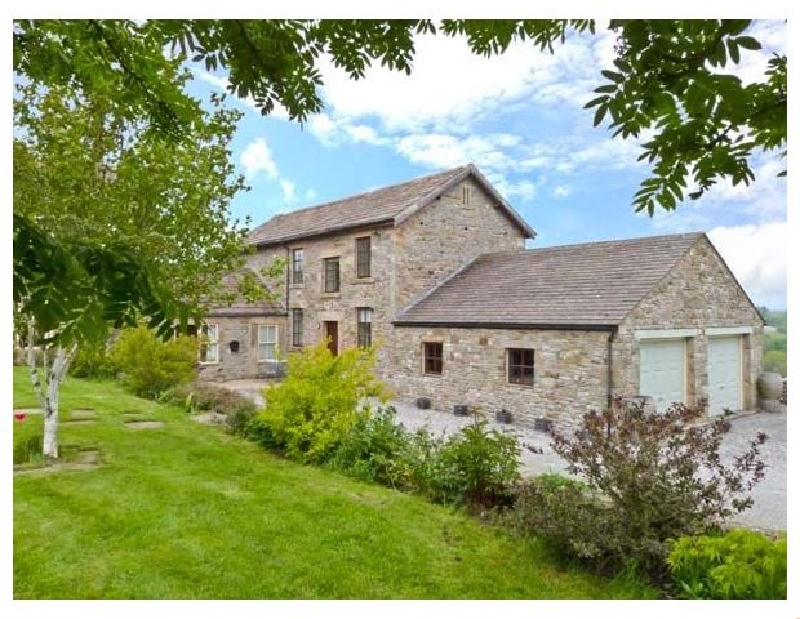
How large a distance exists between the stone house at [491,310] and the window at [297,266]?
22 millimetres

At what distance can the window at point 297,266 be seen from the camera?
11.3 m

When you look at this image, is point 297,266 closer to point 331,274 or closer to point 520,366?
point 331,274

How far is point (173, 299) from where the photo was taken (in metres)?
1.58

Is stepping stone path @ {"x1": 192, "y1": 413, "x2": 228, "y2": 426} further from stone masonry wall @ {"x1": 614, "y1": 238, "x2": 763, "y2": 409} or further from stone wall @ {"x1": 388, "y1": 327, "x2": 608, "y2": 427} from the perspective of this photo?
stone masonry wall @ {"x1": 614, "y1": 238, "x2": 763, "y2": 409}

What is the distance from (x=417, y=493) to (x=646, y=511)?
1795 mm

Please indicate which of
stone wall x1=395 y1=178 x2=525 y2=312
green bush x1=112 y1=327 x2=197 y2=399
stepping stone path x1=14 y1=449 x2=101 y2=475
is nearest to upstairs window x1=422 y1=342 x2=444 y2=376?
stone wall x1=395 y1=178 x2=525 y2=312

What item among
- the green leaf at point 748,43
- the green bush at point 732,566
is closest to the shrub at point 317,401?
the green bush at point 732,566

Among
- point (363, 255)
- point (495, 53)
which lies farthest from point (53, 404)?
point (363, 255)

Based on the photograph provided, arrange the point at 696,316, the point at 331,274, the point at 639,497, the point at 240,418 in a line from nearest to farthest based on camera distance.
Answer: the point at 639,497 → the point at 240,418 → the point at 696,316 → the point at 331,274

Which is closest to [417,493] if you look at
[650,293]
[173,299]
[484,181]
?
[173,299]

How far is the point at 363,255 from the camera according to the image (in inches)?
397

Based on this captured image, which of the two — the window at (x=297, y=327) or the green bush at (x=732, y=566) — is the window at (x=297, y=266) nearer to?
the window at (x=297, y=327)

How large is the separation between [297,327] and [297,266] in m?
1.34

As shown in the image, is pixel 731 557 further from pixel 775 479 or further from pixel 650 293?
pixel 650 293
